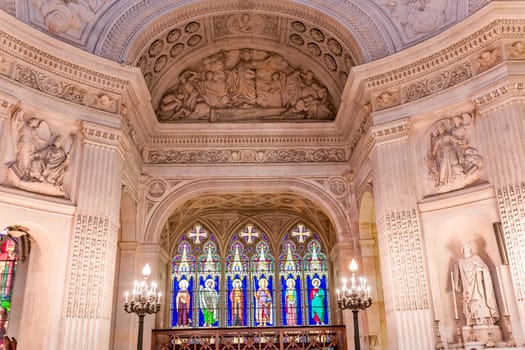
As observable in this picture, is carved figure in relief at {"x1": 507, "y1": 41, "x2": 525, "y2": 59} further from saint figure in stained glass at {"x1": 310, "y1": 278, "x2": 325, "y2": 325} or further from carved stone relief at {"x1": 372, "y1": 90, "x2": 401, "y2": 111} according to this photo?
saint figure in stained glass at {"x1": 310, "y1": 278, "x2": 325, "y2": 325}

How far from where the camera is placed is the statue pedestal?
9.46 metres

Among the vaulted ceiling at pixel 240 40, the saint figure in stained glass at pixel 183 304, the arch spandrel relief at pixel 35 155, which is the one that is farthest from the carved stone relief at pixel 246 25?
the saint figure in stained glass at pixel 183 304

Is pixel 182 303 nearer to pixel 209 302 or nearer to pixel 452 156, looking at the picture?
pixel 209 302

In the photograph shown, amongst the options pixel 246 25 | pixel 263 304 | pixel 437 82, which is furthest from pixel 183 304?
pixel 437 82

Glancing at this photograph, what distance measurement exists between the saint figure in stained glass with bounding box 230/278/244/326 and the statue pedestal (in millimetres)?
10273

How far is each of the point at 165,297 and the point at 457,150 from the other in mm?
12003

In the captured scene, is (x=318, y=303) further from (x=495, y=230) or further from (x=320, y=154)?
(x=495, y=230)

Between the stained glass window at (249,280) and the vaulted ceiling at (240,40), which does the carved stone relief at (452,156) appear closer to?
the vaulted ceiling at (240,40)

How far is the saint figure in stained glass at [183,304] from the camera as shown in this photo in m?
18.6

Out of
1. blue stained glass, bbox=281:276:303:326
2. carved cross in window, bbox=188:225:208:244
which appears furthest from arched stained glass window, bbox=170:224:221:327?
blue stained glass, bbox=281:276:303:326

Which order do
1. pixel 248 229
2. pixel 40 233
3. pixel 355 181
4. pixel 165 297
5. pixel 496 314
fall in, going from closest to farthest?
pixel 496 314 < pixel 40 233 < pixel 355 181 < pixel 165 297 < pixel 248 229

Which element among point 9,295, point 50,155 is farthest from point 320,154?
point 9,295

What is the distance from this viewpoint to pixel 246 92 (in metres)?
15.9

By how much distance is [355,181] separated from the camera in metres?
14.6
